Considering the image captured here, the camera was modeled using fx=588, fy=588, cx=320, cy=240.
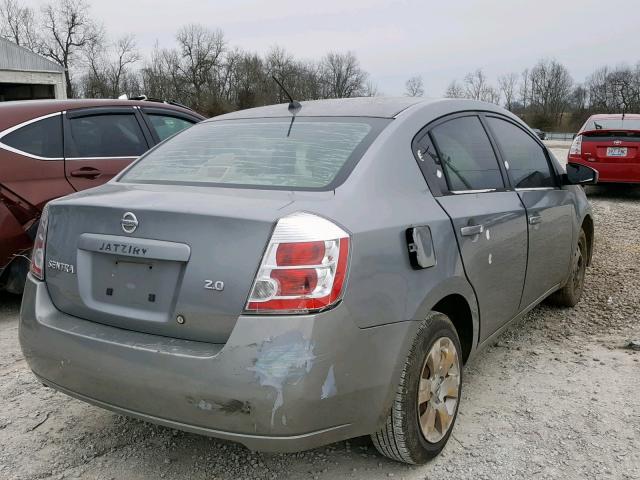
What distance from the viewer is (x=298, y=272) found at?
197 cm

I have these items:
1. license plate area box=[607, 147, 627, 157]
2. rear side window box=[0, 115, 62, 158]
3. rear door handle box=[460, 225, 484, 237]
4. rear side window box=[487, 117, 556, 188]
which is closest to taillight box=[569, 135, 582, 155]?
license plate area box=[607, 147, 627, 157]

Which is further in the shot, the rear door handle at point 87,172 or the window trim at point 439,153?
the rear door handle at point 87,172

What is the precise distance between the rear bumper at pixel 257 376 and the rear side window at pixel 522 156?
64.9 inches

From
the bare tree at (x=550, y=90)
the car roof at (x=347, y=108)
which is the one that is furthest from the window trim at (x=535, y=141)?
the bare tree at (x=550, y=90)

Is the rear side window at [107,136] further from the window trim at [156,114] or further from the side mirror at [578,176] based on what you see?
the side mirror at [578,176]

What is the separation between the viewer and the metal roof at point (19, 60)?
36.2 meters

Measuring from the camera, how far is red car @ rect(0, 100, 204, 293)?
4.36 metres

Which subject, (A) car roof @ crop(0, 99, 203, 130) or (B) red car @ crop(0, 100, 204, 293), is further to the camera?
(A) car roof @ crop(0, 99, 203, 130)

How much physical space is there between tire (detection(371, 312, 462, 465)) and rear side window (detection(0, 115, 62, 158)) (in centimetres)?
A: 360

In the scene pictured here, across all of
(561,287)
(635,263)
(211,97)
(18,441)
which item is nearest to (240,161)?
(18,441)

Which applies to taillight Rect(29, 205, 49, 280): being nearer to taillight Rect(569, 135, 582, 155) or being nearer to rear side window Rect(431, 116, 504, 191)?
rear side window Rect(431, 116, 504, 191)

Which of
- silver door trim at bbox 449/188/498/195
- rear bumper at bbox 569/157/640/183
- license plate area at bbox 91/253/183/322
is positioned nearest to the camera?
license plate area at bbox 91/253/183/322

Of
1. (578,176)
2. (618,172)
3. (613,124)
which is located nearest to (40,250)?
(578,176)

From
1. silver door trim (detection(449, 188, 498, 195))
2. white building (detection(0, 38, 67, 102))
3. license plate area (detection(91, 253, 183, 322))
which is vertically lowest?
license plate area (detection(91, 253, 183, 322))
